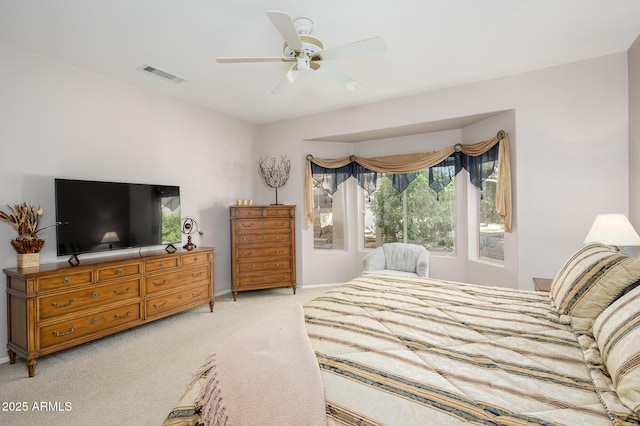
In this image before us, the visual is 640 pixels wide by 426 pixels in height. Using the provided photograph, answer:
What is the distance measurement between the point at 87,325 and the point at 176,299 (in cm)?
91

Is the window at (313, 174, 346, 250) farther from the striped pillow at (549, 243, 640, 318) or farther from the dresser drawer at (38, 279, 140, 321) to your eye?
the striped pillow at (549, 243, 640, 318)

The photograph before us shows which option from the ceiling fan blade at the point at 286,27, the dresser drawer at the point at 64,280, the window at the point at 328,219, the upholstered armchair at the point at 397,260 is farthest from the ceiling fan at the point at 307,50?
the window at the point at 328,219

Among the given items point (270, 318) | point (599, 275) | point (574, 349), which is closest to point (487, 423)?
point (574, 349)

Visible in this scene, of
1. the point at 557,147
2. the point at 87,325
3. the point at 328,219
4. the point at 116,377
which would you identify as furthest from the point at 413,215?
the point at 87,325

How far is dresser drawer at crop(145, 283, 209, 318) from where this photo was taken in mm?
3379

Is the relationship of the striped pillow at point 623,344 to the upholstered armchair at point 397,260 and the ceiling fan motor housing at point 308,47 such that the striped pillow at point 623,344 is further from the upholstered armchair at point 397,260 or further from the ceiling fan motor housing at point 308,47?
the upholstered armchair at point 397,260

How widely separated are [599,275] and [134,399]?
2.96 m

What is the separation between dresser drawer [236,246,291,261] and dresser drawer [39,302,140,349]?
1558 millimetres

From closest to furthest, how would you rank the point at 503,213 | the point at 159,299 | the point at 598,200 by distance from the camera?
the point at 598,200 → the point at 159,299 → the point at 503,213

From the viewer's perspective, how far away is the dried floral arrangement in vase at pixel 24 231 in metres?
2.70

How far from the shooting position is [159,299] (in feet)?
11.3

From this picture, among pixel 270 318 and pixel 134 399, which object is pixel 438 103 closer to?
pixel 270 318

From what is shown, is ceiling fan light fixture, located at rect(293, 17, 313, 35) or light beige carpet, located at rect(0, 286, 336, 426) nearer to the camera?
light beige carpet, located at rect(0, 286, 336, 426)

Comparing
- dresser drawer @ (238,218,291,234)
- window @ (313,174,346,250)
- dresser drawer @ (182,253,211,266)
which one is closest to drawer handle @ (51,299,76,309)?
dresser drawer @ (182,253,211,266)
